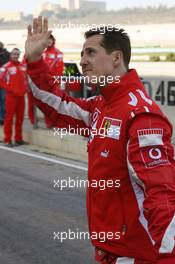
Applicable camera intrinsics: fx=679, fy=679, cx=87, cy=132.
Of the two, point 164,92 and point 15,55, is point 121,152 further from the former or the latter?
point 15,55

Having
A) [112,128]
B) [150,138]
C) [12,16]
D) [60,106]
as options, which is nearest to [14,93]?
[60,106]

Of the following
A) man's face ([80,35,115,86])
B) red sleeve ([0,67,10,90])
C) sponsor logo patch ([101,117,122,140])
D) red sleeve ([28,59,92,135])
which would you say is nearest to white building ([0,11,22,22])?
red sleeve ([0,67,10,90])

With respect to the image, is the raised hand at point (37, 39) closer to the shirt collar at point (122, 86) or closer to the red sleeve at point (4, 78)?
the shirt collar at point (122, 86)

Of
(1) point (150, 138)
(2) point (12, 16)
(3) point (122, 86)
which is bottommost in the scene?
(2) point (12, 16)

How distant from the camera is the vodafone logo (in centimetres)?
253

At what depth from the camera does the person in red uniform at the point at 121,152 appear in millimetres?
2557

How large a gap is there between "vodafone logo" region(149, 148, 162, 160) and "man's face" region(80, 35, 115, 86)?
469 millimetres

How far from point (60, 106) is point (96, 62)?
57cm

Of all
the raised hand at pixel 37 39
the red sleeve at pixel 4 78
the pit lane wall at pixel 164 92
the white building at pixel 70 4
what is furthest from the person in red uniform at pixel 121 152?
the white building at pixel 70 4

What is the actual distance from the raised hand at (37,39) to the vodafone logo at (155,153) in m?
0.79

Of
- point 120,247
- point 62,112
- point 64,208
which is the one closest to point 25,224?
point 64,208

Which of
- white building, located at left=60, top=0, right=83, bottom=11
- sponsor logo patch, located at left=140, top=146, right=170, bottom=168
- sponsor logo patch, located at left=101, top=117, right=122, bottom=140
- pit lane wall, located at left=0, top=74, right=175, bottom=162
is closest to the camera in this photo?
sponsor logo patch, located at left=140, top=146, right=170, bottom=168

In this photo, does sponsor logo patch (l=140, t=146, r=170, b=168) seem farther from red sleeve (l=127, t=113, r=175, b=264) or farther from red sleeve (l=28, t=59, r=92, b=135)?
red sleeve (l=28, t=59, r=92, b=135)

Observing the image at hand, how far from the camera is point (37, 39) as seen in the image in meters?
3.08
